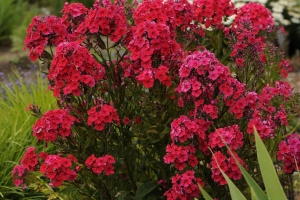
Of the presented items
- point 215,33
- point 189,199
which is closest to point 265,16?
point 215,33

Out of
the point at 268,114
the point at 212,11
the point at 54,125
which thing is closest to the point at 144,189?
the point at 54,125

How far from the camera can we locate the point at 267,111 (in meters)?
3.37

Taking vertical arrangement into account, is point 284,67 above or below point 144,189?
above

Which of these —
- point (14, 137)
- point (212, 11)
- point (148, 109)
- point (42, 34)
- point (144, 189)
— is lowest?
point (14, 137)

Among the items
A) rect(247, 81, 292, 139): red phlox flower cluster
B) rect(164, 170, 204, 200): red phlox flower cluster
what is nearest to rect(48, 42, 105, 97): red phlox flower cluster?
rect(164, 170, 204, 200): red phlox flower cluster

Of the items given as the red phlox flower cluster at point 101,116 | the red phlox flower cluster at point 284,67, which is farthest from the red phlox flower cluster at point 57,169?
the red phlox flower cluster at point 284,67

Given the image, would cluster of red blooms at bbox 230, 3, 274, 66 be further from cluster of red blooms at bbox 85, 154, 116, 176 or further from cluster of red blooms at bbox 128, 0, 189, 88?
cluster of red blooms at bbox 85, 154, 116, 176

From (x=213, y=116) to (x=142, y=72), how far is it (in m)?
0.41

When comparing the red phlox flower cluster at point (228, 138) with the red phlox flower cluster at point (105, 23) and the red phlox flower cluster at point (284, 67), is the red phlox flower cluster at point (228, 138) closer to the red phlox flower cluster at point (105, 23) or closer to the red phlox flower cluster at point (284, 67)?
the red phlox flower cluster at point (105, 23)

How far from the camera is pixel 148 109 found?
329 cm

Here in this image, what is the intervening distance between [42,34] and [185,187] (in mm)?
1113

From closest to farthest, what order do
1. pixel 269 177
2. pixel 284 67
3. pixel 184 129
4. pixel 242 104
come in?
pixel 269 177 < pixel 184 129 < pixel 242 104 < pixel 284 67

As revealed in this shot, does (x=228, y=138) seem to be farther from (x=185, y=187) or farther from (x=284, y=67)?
(x=284, y=67)

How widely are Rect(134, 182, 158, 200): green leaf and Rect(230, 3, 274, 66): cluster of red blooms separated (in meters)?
0.83
